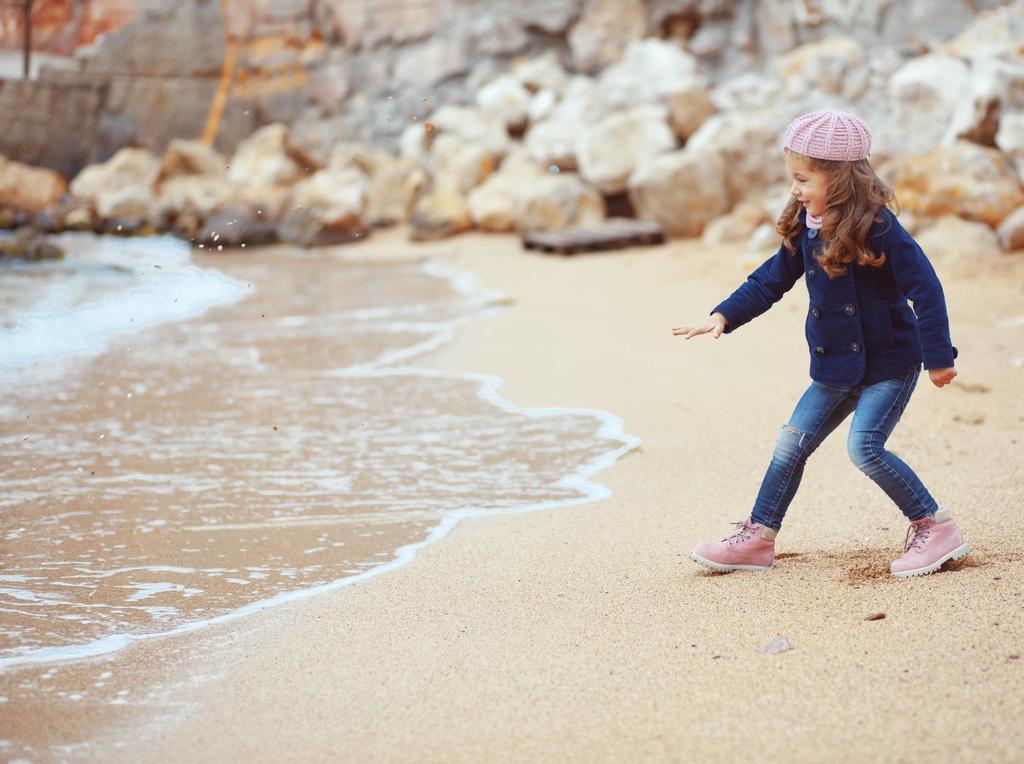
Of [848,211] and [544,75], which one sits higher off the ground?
[544,75]

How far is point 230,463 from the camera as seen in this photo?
4.82 m

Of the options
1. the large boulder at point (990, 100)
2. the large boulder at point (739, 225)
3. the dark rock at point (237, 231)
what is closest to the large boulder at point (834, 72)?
the large boulder at point (739, 225)

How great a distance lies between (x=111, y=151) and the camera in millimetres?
22891

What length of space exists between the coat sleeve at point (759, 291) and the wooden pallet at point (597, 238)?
897 cm

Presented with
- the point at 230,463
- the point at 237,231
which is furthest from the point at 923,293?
the point at 237,231

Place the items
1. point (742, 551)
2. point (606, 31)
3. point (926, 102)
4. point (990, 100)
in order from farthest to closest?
point (606, 31) < point (926, 102) < point (990, 100) < point (742, 551)

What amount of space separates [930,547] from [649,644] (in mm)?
851

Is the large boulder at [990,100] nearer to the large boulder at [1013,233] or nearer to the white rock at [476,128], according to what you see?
the large boulder at [1013,233]

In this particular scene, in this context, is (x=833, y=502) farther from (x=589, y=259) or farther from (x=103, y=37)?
(x=103, y=37)

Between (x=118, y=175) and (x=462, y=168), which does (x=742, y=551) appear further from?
(x=118, y=175)

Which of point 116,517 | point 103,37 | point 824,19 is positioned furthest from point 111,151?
point 116,517

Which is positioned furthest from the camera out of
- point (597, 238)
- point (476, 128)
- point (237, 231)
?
point (476, 128)

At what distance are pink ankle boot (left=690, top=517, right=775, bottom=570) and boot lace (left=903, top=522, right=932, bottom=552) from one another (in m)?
0.36

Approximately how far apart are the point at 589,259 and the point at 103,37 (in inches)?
650
